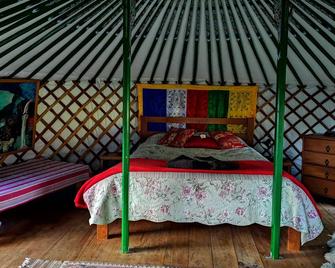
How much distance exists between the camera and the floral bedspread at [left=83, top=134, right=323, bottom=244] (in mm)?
2572

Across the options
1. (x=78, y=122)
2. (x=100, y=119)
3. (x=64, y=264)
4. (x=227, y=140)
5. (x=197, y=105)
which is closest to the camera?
(x=64, y=264)

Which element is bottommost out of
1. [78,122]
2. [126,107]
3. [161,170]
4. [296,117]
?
[161,170]

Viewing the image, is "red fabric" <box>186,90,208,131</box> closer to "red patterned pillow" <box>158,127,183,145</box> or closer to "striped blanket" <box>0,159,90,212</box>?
"red patterned pillow" <box>158,127,183,145</box>

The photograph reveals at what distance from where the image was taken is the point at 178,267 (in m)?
2.29

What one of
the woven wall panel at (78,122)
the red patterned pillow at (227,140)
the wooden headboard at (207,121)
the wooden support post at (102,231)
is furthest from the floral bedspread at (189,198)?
the wooden headboard at (207,121)

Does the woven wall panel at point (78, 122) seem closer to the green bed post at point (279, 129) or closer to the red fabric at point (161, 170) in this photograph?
the red fabric at point (161, 170)

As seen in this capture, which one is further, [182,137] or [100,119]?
[100,119]

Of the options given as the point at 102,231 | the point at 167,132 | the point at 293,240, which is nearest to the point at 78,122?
the point at 167,132

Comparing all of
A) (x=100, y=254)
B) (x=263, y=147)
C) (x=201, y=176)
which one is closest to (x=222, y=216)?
(x=201, y=176)

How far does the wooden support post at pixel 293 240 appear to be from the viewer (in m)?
2.59

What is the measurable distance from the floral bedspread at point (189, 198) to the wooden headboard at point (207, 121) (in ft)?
6.71

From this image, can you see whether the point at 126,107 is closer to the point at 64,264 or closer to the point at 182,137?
the point at 64,264

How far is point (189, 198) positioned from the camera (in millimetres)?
2604

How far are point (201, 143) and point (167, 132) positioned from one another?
2.20 feet
